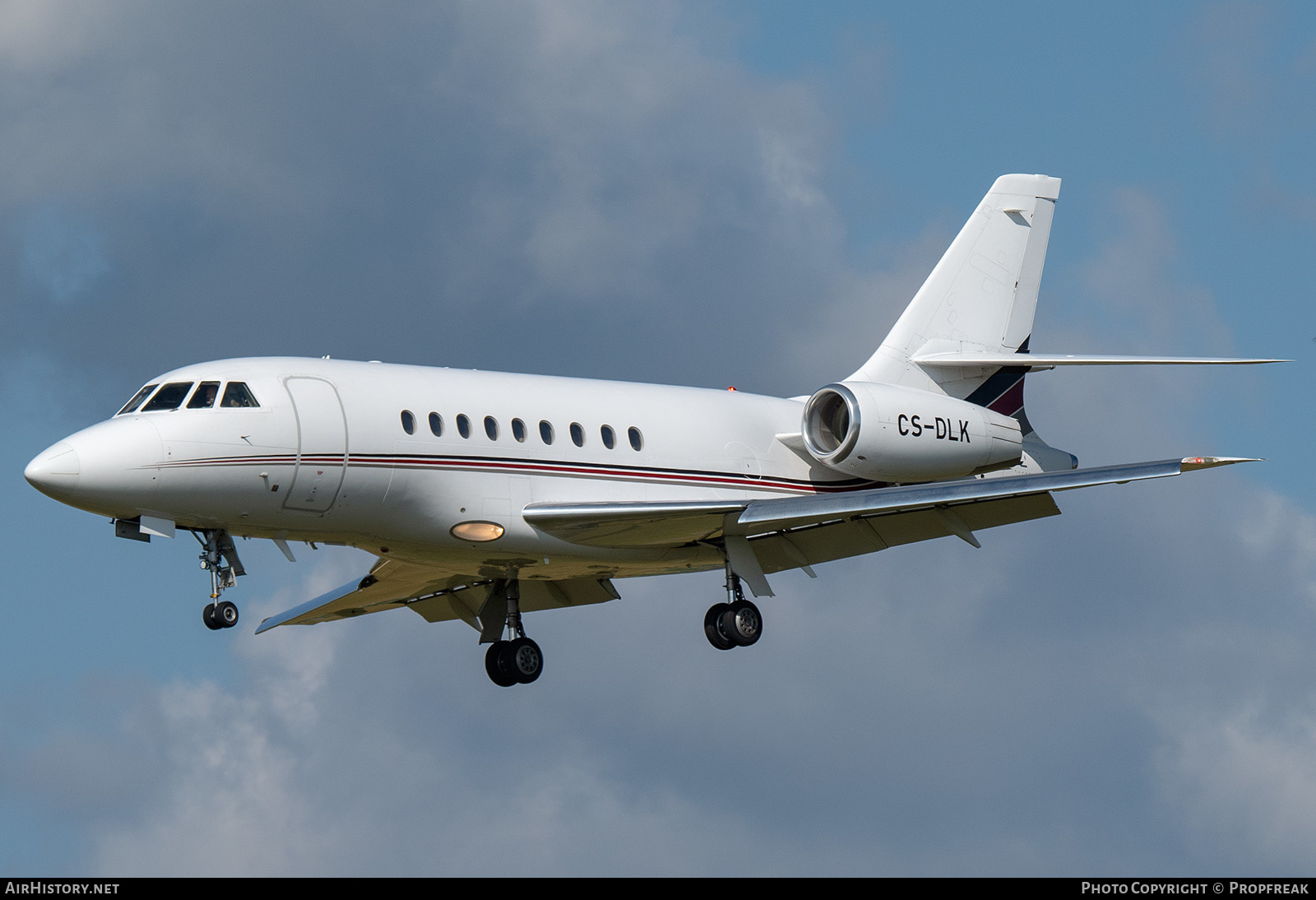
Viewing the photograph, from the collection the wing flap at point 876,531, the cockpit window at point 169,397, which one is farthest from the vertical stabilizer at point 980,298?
the cockpit window at point 169,397

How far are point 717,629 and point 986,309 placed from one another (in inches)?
339

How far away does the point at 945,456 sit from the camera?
2889cm

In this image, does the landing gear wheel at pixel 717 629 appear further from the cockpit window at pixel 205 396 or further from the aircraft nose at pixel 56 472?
the aircraft nose at pixel 56 472

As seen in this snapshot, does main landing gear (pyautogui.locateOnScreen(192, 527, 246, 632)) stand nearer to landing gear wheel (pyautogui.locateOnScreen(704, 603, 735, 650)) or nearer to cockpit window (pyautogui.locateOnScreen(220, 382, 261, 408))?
cockpit window (pyautogui.locateOnScreen(220, 382, 261, 408))

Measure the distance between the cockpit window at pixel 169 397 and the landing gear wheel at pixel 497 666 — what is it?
278 inches

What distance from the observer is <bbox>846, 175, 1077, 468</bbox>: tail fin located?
102 ft

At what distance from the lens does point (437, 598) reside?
30344 mm

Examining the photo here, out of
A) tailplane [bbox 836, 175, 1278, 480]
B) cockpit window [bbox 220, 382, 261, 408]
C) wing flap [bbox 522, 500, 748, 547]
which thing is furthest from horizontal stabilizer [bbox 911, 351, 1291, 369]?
cockpit window [bbox 220, 382, 261, 408]

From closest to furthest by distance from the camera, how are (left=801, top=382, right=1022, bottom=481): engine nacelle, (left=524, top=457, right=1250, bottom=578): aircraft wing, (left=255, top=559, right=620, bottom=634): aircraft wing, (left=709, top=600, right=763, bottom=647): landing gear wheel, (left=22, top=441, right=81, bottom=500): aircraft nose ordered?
1. (left=22, top=441, right=81, bottom=500): aircraft nose
2. (left=524, top=457, right=1250, bottom=578): aircraft wing
3. (left=709, top=600, right=763, bottom=647): landing gear wheel
4. (left=801, top=382, right=1022, bottom=481): engine nacelle
5. (left=255, top=559, right=620, bottom=634): aircraft wing

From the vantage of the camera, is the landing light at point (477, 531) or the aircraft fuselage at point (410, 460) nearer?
the aircraft fuselage at point (410, 460)

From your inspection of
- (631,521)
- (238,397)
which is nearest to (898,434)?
(631,521)

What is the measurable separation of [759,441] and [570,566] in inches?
142

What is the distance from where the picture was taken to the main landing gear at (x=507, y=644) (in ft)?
93.5

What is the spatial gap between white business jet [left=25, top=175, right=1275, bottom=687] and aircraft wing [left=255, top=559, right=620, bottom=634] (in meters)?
0.05
